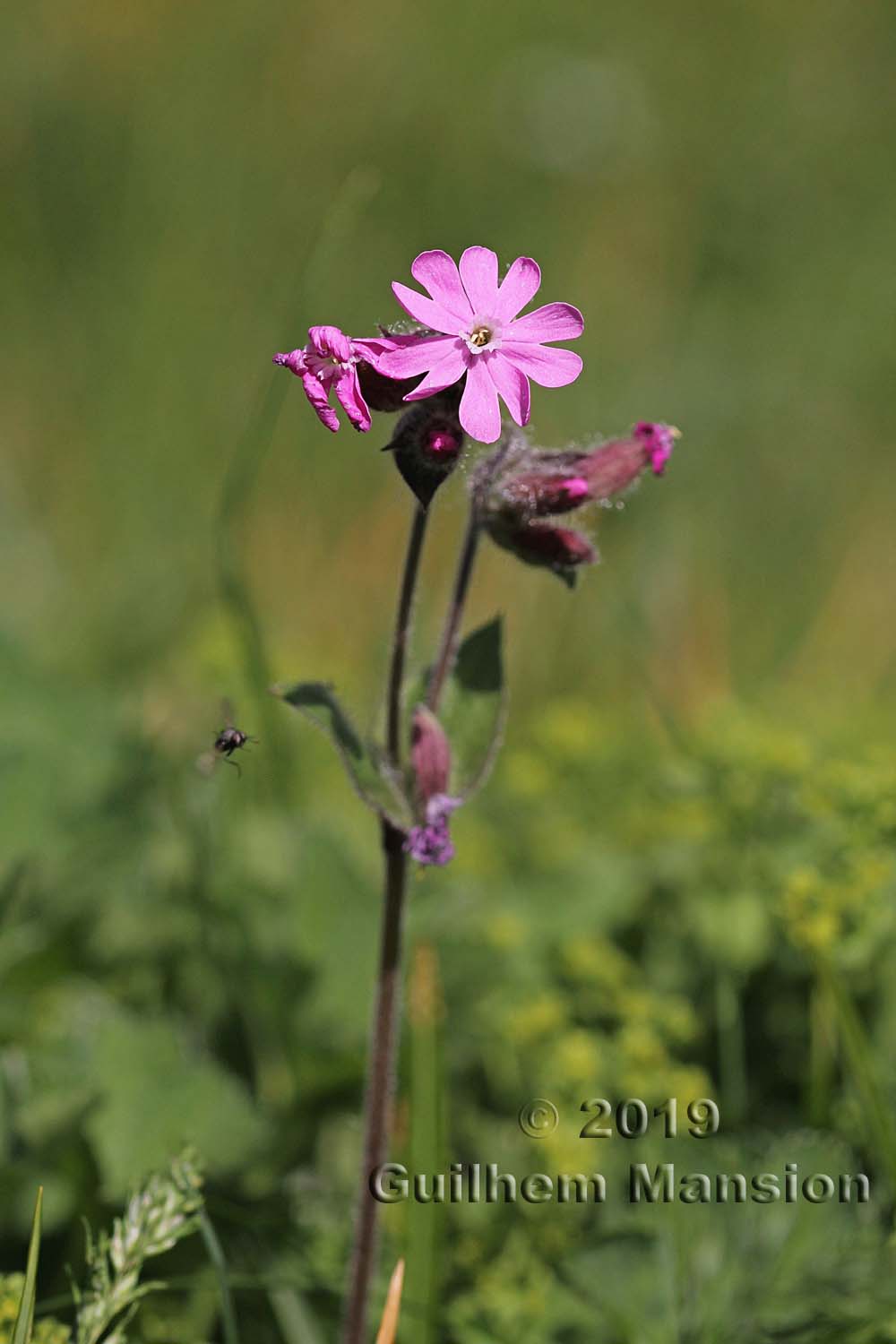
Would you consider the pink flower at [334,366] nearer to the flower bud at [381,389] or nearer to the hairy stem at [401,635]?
the flower bud at [381,389]

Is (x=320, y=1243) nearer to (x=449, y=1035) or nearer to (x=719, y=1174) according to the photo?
(x=449, y=1035)

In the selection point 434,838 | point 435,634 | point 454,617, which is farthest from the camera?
point 435,634

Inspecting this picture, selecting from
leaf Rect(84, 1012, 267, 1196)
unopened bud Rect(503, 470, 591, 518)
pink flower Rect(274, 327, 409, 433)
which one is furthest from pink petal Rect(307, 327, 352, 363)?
leaf Rect(84, 1012, 267, 1196)

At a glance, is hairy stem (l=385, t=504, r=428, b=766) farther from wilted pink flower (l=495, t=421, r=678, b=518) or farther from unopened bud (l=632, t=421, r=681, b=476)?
unopened bud (l=632, t=421, r=681, b=476)

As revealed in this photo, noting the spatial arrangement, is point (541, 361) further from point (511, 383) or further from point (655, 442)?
point (655, 442)

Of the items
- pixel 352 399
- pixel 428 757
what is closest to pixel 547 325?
pixel 352 399

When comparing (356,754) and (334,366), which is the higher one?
(334,366)
